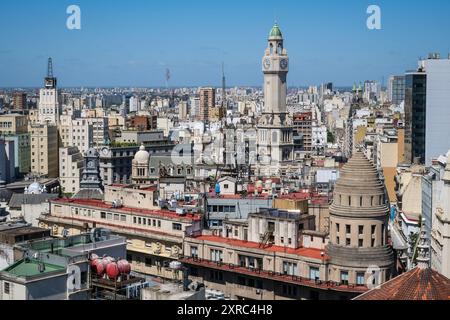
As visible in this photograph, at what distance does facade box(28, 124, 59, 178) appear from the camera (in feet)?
224

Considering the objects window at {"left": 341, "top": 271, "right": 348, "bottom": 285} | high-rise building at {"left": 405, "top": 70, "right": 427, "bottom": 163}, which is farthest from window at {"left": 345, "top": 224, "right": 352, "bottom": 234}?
high-rise building at {"left": 405, "top": 70, "right": 427, "bottom": 163}

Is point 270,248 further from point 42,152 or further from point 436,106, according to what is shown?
point 42,152

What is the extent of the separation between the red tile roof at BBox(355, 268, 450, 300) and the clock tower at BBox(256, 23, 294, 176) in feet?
133

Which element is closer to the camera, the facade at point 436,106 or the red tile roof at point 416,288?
the red tile roof at point 416,288

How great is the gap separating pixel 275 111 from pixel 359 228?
3634 centimetres

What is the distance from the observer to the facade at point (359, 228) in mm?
23734

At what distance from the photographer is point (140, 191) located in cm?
3200

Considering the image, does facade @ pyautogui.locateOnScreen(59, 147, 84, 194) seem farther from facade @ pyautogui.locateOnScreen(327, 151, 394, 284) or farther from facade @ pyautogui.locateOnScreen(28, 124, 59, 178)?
facade @ pyautogui.locateOnScreen(327, 151, 394, 284)

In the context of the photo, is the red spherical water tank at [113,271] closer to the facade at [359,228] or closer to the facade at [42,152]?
the facade at [359,228]

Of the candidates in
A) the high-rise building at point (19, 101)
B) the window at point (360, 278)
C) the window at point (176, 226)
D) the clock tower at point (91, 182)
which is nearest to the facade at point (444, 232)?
the window at point (360, 278)

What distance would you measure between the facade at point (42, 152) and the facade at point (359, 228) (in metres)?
46.9

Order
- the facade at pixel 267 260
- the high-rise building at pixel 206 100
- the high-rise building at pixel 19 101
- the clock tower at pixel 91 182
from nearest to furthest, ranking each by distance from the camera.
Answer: the facade at pixel 267 260, the clock tower at pixel 91 182, the high-rise building at pixel 19 101, the high-rise building at pixel 206 100

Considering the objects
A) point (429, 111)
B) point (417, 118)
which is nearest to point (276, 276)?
point (429, 111)
